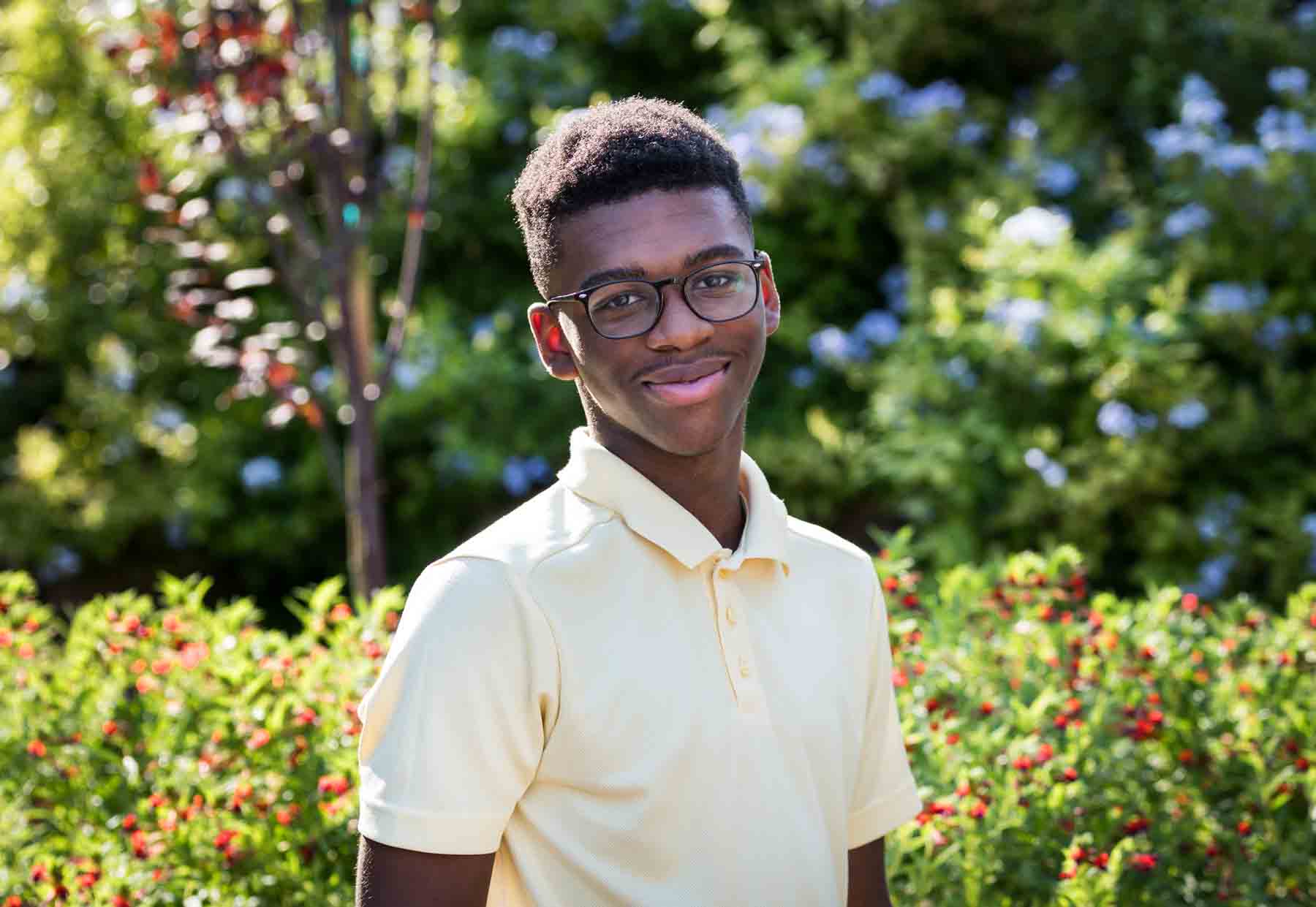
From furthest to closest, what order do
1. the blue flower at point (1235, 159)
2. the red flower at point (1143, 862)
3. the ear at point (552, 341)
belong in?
1. the blue flower at point (1235, 159)
2. the red flower at point (1143, 862)
3. the ear at point (552, 341)

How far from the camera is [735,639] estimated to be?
5.25 feet

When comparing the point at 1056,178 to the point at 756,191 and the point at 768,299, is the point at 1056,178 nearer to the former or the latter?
the point at 756,191

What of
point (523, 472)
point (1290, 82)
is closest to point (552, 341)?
point (523, 472)

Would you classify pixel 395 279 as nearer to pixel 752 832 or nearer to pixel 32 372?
pixel 32 372

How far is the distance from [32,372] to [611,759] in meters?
5.26

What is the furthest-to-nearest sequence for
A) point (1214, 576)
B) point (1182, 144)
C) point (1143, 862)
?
1. point (1182, 144)
2. point (1214, 576)
3. point (1143, 862)

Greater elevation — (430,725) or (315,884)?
(430,725)

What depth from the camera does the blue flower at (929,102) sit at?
17.4ft

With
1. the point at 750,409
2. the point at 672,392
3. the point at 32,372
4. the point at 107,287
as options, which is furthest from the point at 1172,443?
the point at 32,372

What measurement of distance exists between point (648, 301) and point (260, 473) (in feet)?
13.1

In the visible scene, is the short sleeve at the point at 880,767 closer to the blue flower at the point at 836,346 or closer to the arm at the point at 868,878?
the arm at the point at 868,878

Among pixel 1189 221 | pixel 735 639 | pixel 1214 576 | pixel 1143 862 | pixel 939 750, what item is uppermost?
pixel 1189 221

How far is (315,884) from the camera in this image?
2176mm

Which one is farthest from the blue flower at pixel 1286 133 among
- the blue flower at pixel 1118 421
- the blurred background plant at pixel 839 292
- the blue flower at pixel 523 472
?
the blue flower at pixel 523 472
